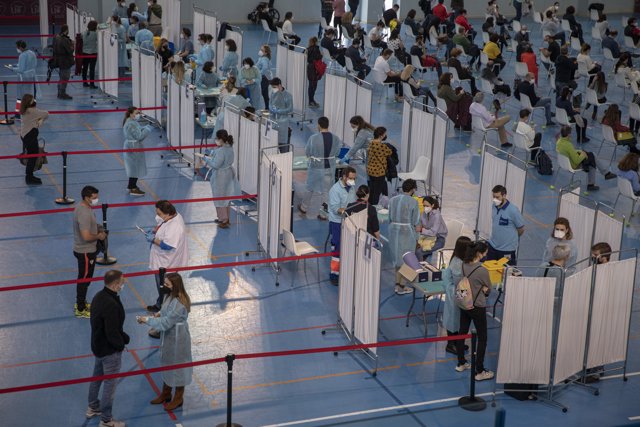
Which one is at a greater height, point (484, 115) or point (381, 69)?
point (381, 69)

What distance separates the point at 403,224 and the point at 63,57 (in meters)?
12.9

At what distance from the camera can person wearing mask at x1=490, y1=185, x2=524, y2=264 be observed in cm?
1266

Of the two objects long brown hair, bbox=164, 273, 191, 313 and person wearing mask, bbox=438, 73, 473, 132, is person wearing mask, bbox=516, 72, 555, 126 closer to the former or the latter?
person wearing mask, bbox=438, 73, 473, 132

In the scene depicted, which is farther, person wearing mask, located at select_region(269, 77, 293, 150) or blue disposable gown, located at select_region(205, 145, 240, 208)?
person wearing mask, located at select_region(269, 77, 293, 150)

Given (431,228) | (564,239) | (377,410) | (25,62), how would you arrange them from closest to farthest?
(377,410), (564,239), (431,228), (25,62)

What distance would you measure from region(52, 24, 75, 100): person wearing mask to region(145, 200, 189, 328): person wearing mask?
1241 centimetres

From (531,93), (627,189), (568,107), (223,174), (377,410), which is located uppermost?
(531,93)

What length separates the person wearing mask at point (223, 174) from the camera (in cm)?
1492

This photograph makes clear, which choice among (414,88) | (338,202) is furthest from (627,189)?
(414,88)

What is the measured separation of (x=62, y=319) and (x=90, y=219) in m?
1.38

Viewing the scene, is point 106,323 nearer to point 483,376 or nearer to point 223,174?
point 483,376

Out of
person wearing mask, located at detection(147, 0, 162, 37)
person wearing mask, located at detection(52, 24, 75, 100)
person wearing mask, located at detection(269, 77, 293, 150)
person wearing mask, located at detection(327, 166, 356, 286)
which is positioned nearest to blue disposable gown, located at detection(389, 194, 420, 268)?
person wearing mask, located at detection(327, 166, 356, 286)

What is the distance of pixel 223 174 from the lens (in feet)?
49.9

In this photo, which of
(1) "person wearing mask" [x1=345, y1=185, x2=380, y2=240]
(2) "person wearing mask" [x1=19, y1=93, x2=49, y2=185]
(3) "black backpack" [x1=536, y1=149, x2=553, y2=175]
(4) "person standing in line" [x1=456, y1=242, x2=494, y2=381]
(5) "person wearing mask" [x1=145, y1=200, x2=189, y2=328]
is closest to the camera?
(4) "person standing in line" [x1=456, y1=242, x2=494, y2=381]
